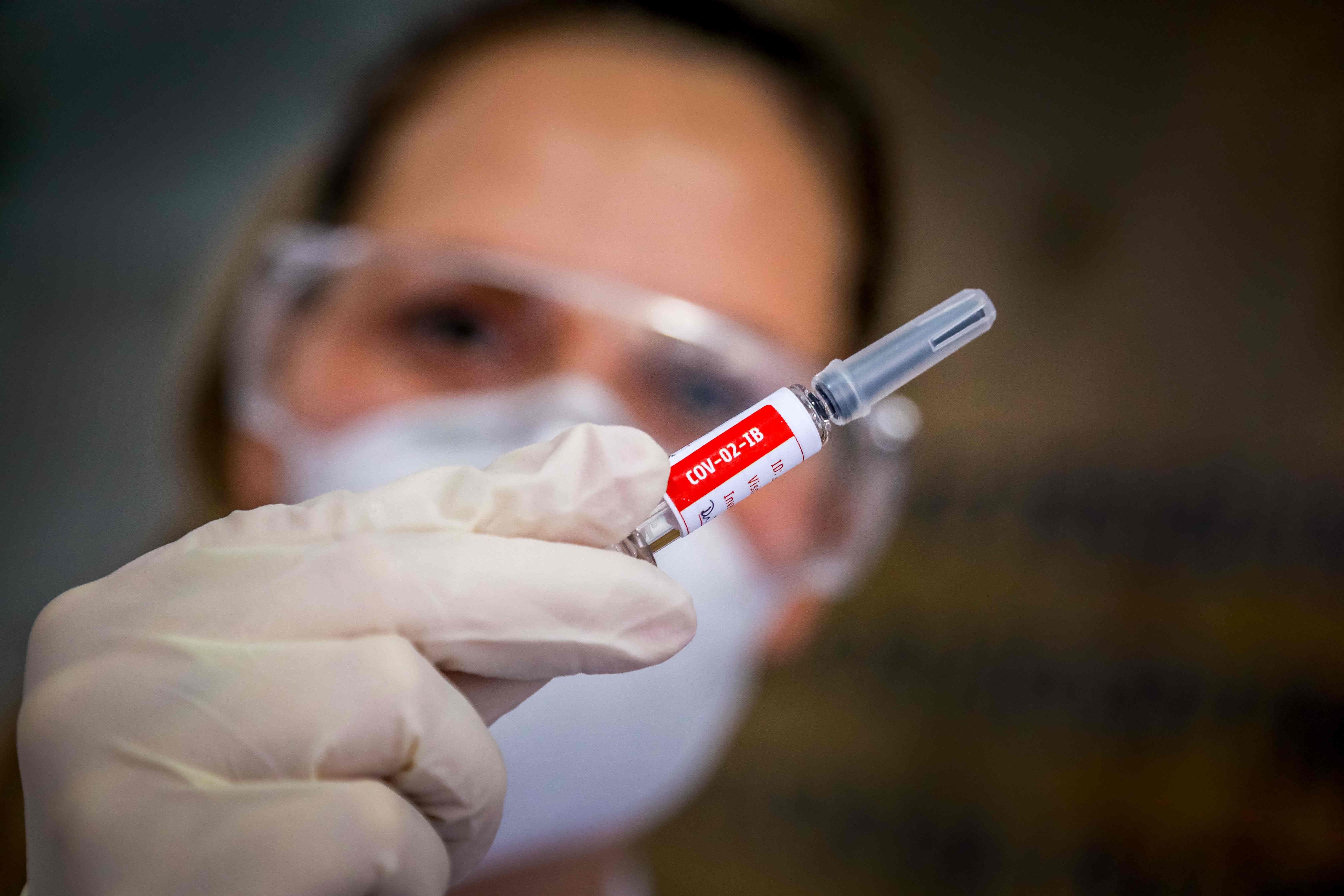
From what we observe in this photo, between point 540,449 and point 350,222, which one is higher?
point 350,222

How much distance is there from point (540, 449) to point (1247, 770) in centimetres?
176

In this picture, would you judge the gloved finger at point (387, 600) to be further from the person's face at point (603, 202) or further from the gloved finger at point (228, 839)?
the person's face at point (603, 202)

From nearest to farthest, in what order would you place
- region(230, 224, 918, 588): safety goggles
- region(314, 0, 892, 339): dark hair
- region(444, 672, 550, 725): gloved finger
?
1. region(444, 672, 550, 725): gloved finger
2. region(230, 224, 918, 588): safety goggles
3. region(314, 0, 892, 339): dark hair

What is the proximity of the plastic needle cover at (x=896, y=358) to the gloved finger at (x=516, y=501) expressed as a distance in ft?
0.44

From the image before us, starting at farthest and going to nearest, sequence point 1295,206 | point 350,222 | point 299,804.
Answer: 1. point 1295,206
2. point 350,222
3. point 299,804

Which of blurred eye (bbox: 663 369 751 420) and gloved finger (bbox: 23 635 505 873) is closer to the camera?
gloved finger (bbox: 23 635 505 873)

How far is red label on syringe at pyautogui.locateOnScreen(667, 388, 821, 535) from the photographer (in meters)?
0.49

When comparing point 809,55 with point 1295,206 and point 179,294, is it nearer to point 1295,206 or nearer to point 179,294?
point 1295,206

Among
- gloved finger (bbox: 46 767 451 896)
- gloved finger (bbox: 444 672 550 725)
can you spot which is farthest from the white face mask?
gloved finger (bbox: 46 767 451 896)

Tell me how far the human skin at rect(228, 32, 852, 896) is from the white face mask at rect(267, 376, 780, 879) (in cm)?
6

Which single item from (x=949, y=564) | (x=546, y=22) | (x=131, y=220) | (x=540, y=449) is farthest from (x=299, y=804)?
(x=131, y=220)

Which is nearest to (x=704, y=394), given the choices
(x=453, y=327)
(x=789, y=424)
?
(x=453, y=327)

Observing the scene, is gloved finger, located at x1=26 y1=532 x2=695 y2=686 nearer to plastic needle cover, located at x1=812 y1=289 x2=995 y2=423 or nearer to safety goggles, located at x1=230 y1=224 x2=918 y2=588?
plastic needle cover, located at x1=812 y1=289 x2=995 y2=423

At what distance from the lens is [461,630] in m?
0.45
